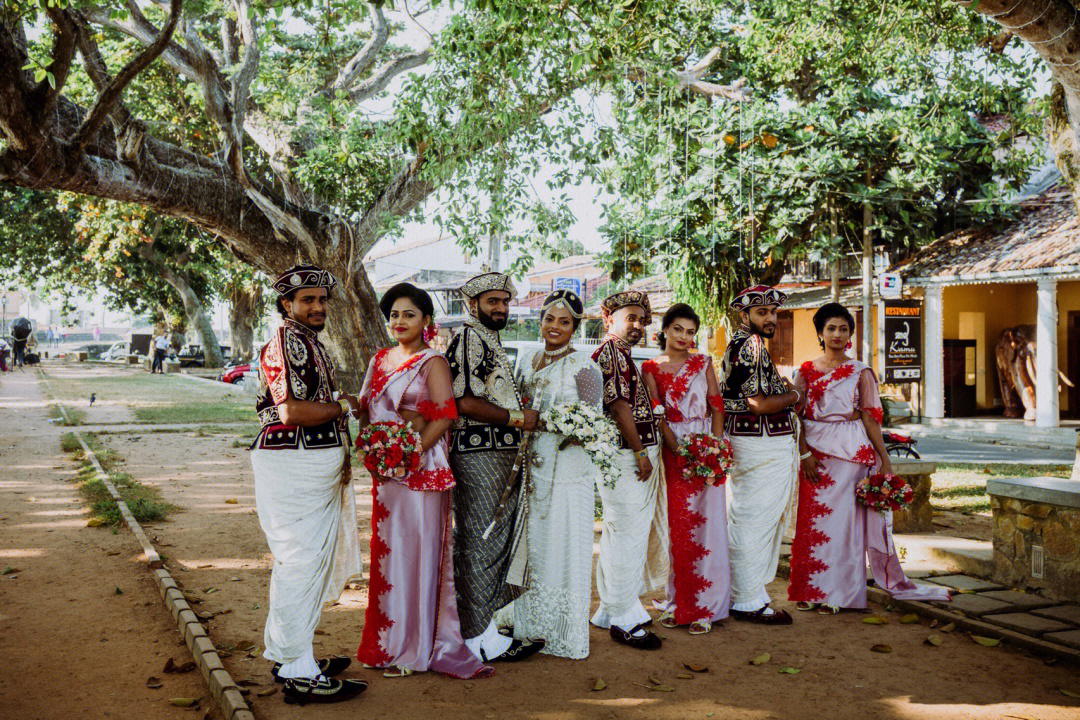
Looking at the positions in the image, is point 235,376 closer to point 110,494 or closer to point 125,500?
point 110,494

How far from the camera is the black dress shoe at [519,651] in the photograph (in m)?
4.66

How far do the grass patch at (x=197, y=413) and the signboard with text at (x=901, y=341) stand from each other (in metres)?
13.2

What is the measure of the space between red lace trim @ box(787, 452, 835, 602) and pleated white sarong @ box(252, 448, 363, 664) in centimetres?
316

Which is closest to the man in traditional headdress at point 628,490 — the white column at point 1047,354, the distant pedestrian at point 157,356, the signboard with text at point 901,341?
the signboard with text at point 901,341

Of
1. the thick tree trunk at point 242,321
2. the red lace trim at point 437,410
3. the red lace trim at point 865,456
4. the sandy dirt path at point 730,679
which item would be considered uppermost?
the thick tree trunk at point 242,321

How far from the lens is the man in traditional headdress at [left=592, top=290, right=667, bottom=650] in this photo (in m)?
4.98

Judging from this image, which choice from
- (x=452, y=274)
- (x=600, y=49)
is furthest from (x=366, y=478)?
(x=452, y=274)

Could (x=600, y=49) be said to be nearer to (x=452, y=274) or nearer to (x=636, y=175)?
(x=636, y=175)

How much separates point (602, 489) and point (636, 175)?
238 inches

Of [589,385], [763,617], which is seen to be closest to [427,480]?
→ [589,385]

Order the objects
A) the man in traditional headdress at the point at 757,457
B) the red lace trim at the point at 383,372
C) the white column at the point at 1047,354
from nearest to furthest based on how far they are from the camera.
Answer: the red lace trim at the point at 383,372 < the man in traditional headdress at the point at 757,457 < the white column at the point at 1047,354

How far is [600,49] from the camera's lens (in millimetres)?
8391

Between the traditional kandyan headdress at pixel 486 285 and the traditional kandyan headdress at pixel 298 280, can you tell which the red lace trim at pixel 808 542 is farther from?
the traditional kandyan headdress at pixel 298 280

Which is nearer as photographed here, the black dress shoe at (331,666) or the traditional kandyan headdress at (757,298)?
the black dress shoe at (331,666)
